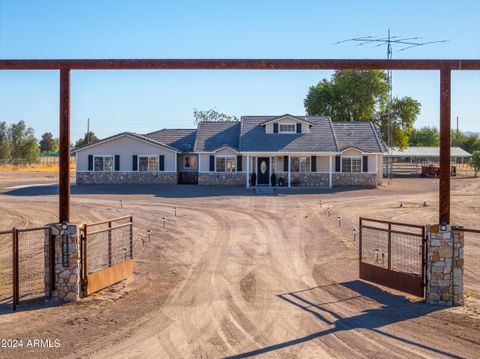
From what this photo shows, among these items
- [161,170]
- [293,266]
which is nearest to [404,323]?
[293,266]

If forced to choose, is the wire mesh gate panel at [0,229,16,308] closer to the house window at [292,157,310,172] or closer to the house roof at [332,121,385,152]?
the house window at [292,157,310,172]

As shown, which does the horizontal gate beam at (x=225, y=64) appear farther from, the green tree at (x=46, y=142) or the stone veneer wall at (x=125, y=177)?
the green tree at (x=46, y=142)

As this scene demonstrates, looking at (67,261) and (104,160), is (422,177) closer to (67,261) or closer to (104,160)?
(104,160)

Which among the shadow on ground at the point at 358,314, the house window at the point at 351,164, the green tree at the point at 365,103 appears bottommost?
the shadow on ground at the point at 358,314

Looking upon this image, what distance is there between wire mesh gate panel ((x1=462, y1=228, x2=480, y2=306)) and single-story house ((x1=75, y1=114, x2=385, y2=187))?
22008 millimetres

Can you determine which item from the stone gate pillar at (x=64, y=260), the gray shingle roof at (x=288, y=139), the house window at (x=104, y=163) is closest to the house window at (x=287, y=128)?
the gray shingle roof at (x=288, y=139)

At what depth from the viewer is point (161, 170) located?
4184cm

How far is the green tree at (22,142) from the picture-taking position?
268ft

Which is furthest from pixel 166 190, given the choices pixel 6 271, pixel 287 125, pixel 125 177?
pixel 6 271

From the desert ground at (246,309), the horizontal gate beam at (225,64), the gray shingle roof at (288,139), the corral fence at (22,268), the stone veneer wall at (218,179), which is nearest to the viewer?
the desert ground at (246,309)

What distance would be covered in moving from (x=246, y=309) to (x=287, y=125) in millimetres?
33542

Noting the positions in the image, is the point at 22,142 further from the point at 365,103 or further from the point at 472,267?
the point at 472,267

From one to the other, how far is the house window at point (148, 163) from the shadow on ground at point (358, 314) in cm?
3159

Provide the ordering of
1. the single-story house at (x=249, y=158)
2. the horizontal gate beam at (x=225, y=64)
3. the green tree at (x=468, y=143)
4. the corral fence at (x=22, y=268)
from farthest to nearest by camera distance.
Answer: the green tree at (x=468, y=143), the single-story house at (x=249, y=158), the horizontal gate beam at (x=225, y=64), the corral fence at (x=22, y=268)
